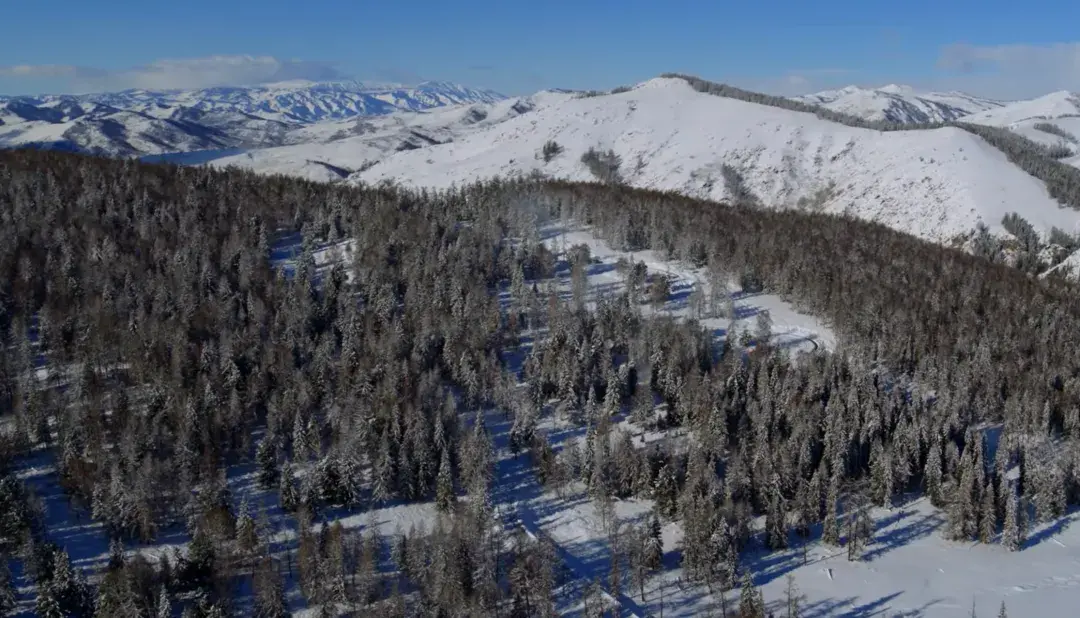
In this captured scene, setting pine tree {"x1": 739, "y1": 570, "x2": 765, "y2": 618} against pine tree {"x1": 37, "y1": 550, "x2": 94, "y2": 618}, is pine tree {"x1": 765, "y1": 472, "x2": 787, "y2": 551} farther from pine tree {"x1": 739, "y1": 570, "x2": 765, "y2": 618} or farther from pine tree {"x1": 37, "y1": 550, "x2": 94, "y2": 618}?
pine tree {"x1": 37, "y1": 550, "x2": 94, "y2": 618}

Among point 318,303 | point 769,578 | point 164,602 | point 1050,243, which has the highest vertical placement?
point 1050,243

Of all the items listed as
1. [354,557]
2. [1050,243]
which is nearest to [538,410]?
[354,557]

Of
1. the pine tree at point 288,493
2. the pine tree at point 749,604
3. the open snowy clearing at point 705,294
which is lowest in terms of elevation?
the pine tree at point 749,604

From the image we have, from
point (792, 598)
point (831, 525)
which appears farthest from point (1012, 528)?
point (792, 598)

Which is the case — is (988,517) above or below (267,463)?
below

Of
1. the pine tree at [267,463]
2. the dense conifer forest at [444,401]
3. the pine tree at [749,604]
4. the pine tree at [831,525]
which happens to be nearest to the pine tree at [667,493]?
the dense conifer forest at [444,401]

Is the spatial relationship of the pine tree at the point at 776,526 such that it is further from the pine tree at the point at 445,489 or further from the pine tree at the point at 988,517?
the pine tree at the point at 445,489

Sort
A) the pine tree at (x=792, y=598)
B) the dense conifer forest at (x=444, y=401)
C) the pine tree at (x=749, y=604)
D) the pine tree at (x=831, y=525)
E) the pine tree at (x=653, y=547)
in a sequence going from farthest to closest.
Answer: the pine tree at (x=831, y=525) < the pine tree at (x=653, y=547) < the dense conifer forest at (x=444, y=401) < the pine tree at (x=792, y=598) < the pine tree at (x=749, y=604)

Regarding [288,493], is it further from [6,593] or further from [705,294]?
[705,294]

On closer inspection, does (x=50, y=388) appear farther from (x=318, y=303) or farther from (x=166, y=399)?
(x=318, y=303)
